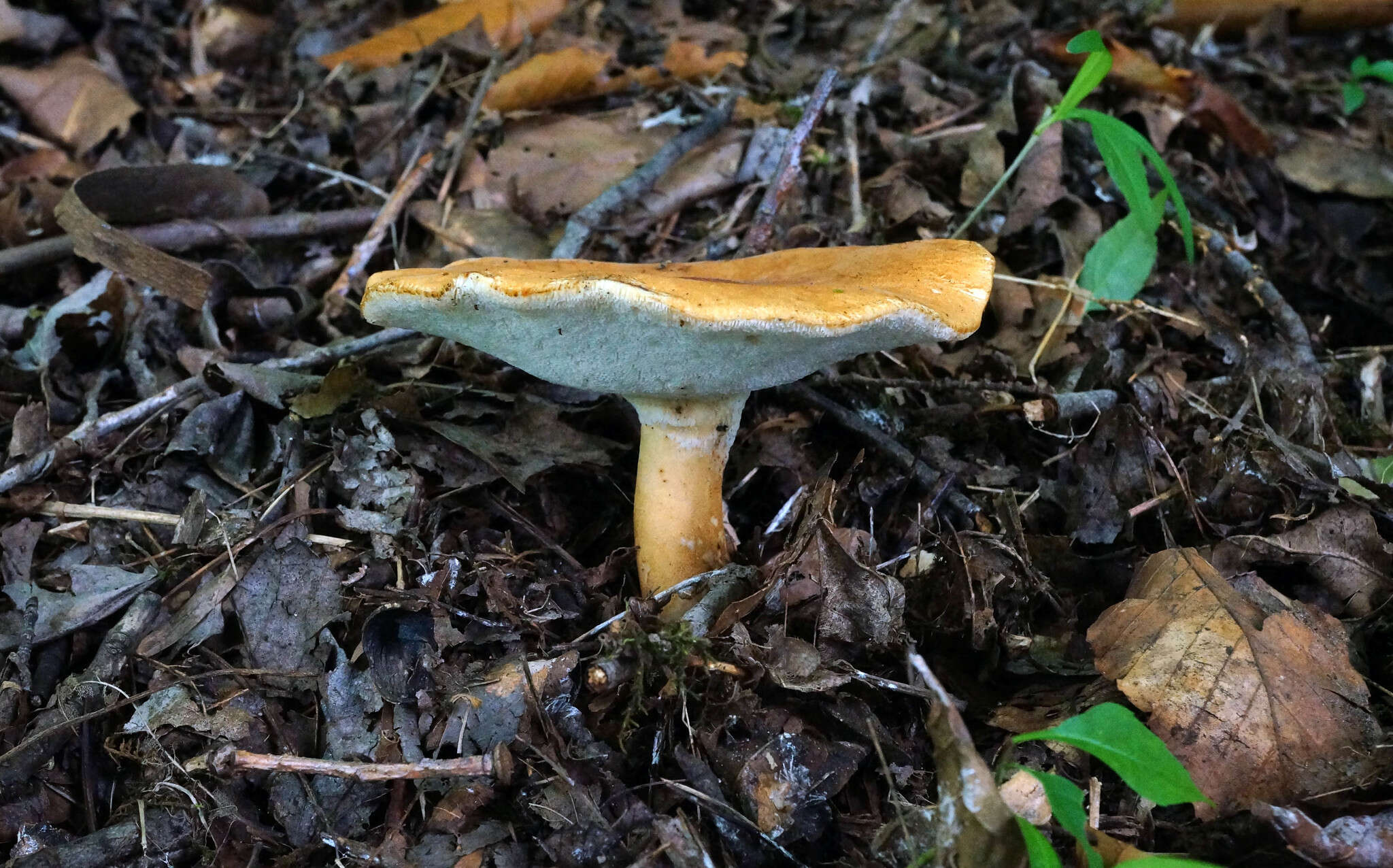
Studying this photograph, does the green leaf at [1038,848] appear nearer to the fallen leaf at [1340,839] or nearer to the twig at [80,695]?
the fallen leaf at [1340,839]

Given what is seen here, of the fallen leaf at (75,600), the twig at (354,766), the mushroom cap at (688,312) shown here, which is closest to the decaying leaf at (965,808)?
the mushroom cap at (688,312)

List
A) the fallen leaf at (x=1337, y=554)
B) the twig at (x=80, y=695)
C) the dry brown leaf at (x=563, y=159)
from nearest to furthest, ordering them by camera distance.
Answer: the twig at (x=80, y=695) → the fallen leaf at (x=1337, y=554) → the dry brown leaf at (x=563, y=159)

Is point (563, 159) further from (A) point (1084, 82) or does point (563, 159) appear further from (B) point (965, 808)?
(B) point (965, 808)

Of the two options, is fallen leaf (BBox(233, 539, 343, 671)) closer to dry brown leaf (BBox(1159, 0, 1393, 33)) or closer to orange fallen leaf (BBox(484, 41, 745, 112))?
orange fallen leaf (BBox(484, 41, 745, 112))

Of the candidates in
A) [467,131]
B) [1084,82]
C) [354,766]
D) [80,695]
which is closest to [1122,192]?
[1084,82]

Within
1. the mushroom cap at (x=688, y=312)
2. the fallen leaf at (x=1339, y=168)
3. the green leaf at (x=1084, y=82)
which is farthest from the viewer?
the fallen leaf at (x=1339, y=168)

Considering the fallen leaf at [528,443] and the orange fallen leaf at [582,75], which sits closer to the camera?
the fallen leaf at [528,443]

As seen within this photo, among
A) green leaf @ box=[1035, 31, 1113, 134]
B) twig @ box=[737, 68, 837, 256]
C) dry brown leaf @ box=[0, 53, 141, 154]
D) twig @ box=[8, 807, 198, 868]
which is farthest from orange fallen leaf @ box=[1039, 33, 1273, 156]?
dry brown leaf @ box=[0, 53, 141, 154]
